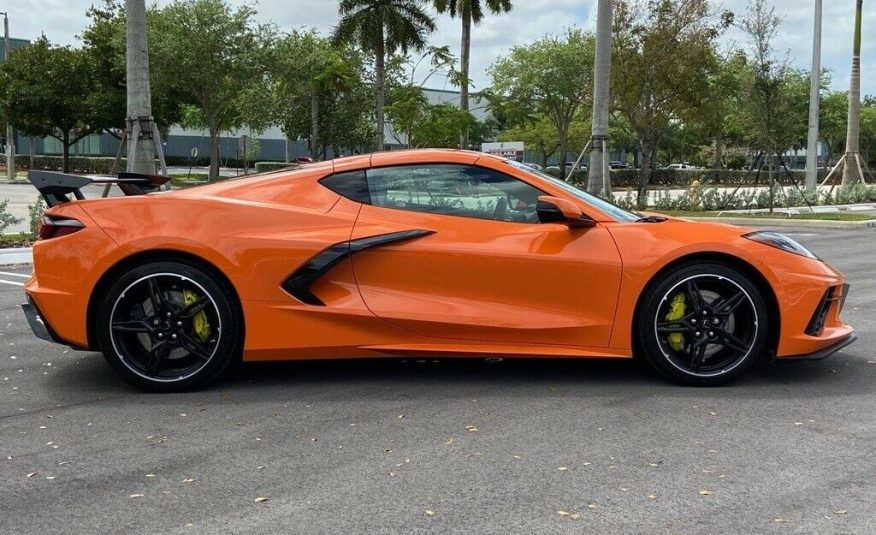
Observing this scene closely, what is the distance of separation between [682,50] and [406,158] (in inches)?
946

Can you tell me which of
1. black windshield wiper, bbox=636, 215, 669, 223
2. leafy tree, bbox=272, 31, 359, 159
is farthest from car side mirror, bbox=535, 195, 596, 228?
leafy tree, bbox=272, 31, 359, 159

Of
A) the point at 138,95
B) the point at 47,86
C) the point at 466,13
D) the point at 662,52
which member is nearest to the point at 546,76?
the point at 466,13

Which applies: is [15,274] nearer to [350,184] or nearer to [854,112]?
[350,184]

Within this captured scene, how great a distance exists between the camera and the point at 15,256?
38.9ft

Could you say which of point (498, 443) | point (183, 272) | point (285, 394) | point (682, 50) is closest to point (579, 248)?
point (498, 443)

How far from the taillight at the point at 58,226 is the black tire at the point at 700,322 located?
332 centimetres

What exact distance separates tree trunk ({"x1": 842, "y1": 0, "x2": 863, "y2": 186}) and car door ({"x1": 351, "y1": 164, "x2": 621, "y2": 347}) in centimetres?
3135

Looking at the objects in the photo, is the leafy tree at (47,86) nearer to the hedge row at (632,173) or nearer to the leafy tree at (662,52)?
the hedge row at (632,173)

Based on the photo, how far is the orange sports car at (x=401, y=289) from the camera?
4723 mm

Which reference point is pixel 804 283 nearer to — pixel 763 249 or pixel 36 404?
pixel 763 249

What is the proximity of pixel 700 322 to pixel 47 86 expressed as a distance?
4715 cm

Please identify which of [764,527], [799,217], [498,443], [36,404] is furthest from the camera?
[799,217]

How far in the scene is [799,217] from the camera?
21984mm

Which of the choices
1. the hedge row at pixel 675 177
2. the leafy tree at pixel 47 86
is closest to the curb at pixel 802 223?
the hedge row at pixel 675 177
